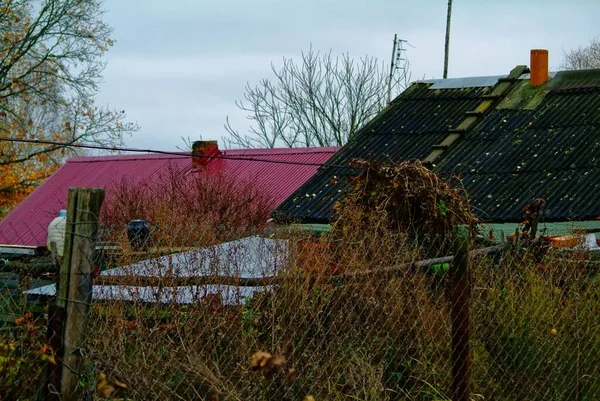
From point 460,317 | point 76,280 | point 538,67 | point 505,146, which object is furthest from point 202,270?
point 538,67

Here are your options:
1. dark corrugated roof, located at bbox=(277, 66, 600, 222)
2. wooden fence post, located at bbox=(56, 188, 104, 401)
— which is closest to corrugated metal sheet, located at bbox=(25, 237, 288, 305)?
wooden fence post, located at bbox=(56, 188, 104, 401)

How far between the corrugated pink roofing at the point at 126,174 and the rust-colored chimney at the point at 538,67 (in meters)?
6.61

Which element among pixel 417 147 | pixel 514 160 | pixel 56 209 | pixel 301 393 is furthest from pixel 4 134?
pixel 301 393

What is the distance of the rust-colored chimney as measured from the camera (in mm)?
18306

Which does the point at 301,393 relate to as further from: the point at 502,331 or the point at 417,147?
the point at 417,147

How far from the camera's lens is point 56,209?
2830 cm

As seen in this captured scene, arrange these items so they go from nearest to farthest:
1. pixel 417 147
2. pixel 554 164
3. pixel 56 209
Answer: pixel 554 164, pixel 417 147, pixel 56 209

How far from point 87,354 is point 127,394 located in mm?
393

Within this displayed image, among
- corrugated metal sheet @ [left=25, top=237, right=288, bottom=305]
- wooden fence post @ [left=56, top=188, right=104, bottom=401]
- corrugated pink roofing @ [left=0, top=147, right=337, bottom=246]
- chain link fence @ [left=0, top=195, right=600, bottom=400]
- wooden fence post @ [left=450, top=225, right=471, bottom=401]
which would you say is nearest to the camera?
wooden fence post @ [left=56, top=188, right=104, bottom=401]

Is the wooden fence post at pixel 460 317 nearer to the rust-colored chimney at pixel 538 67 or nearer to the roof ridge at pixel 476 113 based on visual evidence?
the roof ridge at pixel 476 113

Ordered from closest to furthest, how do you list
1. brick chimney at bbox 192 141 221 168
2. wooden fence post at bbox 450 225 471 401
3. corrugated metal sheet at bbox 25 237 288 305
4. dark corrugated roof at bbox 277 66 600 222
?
corrugated metal sheet at bbox 25 237 288 305 → wooden fence post at bbox 450 225 471 401 → dark corrugated roof at bbox 277 66 600 222 → brick chimney at bbox 192 141 221 168

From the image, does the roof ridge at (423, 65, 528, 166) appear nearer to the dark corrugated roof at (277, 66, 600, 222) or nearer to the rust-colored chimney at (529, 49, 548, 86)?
the dark corrugated roof at (277, 66, 600, 222)

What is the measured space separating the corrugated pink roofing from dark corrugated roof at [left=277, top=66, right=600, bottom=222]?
15.2 ft

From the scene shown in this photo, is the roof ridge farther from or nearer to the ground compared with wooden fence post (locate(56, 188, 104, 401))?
farther from the ground
